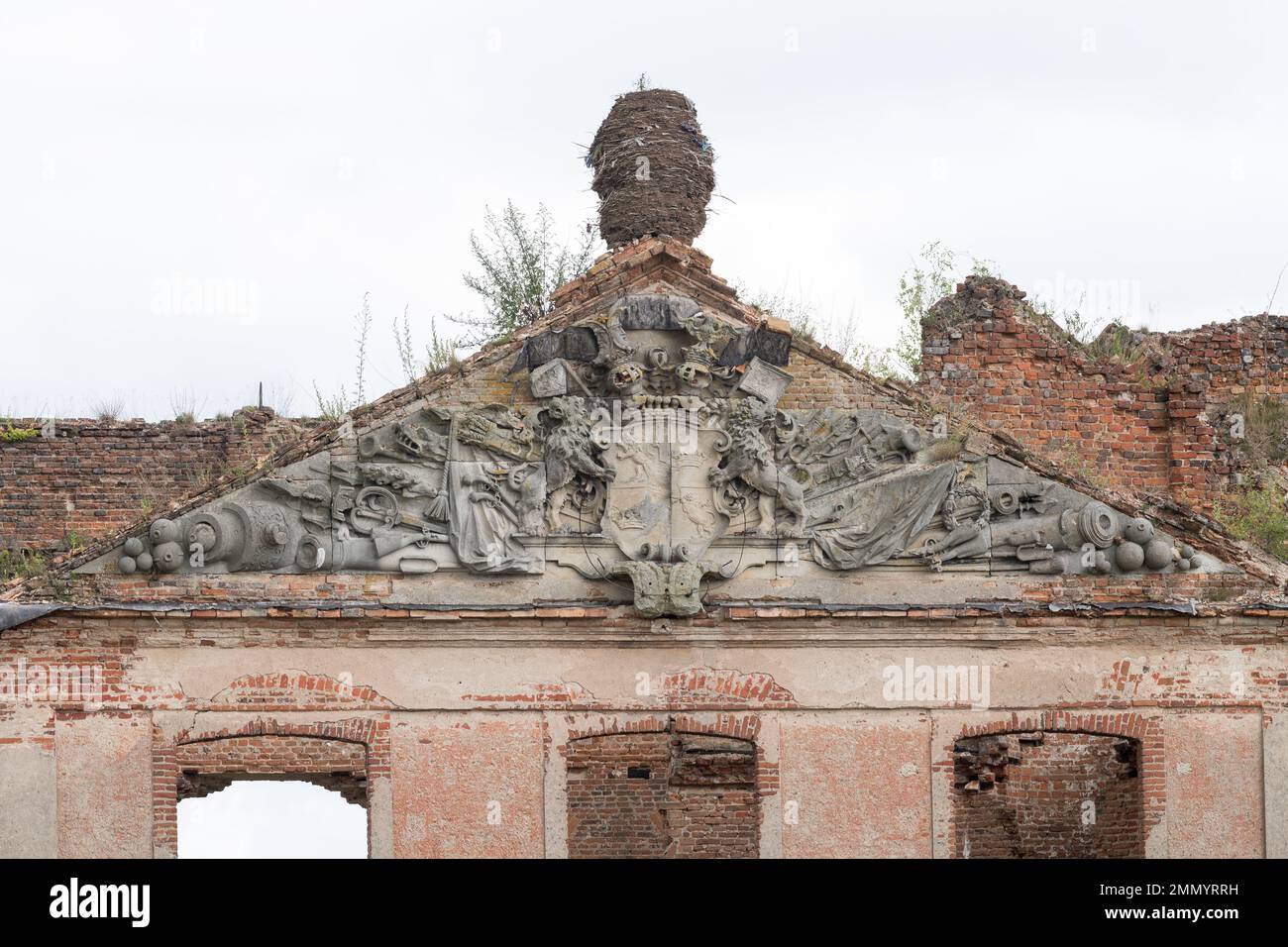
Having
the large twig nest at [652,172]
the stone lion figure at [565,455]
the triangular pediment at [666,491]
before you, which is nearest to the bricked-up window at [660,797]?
the triangular pediment at [666,491]

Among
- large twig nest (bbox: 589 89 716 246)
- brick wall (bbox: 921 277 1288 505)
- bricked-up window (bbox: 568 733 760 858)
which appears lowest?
bricked-up window (bbox: 568 733 760 858)

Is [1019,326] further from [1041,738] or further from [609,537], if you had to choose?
[609,537]

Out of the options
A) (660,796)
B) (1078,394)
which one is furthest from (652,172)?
(660,796)

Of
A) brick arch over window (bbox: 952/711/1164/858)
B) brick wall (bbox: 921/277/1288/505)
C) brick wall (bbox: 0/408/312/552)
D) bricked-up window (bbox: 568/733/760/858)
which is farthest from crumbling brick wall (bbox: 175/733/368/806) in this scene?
brick wall (bbox: 921/277/1288/505)

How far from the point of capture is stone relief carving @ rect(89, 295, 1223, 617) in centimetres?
1538

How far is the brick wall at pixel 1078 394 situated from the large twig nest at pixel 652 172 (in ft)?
8.70

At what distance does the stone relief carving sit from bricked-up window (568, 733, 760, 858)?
110 inches

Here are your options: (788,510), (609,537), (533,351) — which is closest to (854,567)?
A: (788,510)

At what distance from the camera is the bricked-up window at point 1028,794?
57.3ft

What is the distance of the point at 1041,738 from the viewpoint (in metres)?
17.6

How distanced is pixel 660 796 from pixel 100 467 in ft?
20.0

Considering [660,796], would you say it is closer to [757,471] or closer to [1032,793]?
[1032,793]

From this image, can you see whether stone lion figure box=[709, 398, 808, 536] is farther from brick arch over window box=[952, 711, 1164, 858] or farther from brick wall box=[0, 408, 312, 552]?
brick wall box=[0, 408, 312, 552]

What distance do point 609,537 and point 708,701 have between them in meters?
1.49
